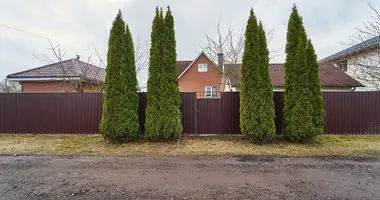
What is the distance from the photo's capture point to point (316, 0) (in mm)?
8203

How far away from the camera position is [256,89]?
582 cm

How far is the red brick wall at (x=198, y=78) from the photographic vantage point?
61.6 ft

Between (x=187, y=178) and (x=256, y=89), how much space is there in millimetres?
3634

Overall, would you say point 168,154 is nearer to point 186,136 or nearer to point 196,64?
point 186,136

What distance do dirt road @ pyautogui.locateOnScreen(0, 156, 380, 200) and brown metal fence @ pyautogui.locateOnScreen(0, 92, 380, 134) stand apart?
2310 millimetres

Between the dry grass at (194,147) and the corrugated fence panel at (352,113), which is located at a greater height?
the corrugated fence panel at (352,113)

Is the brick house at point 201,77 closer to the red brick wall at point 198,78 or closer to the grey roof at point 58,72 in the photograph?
the red brick wall at point 198,78

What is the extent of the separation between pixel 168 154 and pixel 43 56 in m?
9.87

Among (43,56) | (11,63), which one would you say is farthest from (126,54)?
(11,63)

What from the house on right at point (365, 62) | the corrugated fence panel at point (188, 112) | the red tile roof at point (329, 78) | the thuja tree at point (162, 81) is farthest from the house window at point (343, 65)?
the thuja tree at point (162, 81)

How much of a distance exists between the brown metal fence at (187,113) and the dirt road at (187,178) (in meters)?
2.31

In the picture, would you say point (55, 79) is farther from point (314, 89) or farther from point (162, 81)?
point (314, 89)

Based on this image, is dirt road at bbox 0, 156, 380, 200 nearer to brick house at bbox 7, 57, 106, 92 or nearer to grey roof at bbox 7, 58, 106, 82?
brick house at bbox 7, 57, 106, 92

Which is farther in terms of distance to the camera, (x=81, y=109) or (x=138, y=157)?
(x=81, y=109)
